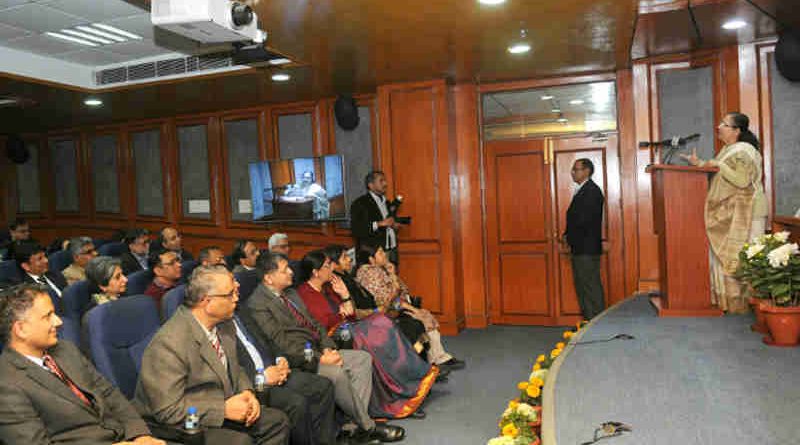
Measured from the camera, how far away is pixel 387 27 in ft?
15.8

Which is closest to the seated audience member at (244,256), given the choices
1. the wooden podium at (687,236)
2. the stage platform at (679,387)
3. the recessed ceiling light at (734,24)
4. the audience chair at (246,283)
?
the audience chair at (246,283)

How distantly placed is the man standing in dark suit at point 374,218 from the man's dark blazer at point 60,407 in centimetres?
399

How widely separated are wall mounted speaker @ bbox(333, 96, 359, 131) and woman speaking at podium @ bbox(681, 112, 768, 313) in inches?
150

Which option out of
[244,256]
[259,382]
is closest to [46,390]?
[259,382]

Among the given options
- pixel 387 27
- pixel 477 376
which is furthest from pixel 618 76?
pixel 477 376

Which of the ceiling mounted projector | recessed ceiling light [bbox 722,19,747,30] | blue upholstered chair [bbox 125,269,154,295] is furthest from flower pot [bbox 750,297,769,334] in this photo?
blue upholstered chair [bbox 125,269,154,295]

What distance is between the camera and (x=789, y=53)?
17.9 ft

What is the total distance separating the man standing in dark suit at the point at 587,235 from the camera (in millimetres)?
6191

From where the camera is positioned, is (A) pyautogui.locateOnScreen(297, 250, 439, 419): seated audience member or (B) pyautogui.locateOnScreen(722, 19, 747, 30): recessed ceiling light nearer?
(A) pyautogui.locateOnScreen(297, 250, 439, 419): seated audience member

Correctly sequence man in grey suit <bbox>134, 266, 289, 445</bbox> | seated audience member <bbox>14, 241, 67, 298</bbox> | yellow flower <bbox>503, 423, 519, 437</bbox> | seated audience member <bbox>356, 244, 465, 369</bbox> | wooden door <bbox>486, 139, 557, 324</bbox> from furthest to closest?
wooden door <bbox>486, 139, 557, 324</bbox> < seated audience member <bbox>356, 244, 465, 369</bbox> < seated audience member <bbox>14, 241, 67, 298</bbox> < yellow flower <bbox>503, 423, 519, 437</bbox> < man in grey suit <bbox>134, 266, 289, 445</bbox>

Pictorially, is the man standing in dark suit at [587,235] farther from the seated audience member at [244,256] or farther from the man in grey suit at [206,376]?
the man in grey suit at [206,376]

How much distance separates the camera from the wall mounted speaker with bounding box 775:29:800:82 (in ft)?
17.7

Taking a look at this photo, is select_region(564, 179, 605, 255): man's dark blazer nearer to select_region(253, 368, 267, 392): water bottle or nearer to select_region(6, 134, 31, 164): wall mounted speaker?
select_region(253, 368, 267, 392): water bottle

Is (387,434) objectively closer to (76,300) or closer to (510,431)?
(510,431)
